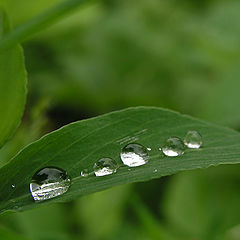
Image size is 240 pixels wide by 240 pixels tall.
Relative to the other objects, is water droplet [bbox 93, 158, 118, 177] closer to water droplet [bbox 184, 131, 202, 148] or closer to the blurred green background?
water droplet [bbox 184, 131, 202, 148]

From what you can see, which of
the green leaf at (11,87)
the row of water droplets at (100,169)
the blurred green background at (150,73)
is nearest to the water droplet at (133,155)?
the row of water droplets at (100,169)

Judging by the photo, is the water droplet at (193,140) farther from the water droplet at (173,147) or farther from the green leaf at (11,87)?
the green leaf at (11,87)

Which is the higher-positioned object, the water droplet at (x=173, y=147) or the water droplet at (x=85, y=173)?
the water droplet at (x=173, y=147)

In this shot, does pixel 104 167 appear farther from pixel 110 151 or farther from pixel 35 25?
pixel 35 25

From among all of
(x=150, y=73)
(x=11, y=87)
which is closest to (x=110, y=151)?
(x=11, y=87)

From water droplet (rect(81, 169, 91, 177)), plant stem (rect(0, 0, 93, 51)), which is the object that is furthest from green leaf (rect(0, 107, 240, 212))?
plant stem (rect(0, 0, 93, 51))

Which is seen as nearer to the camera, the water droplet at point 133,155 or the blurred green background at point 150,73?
the water droplet at point 133,155
